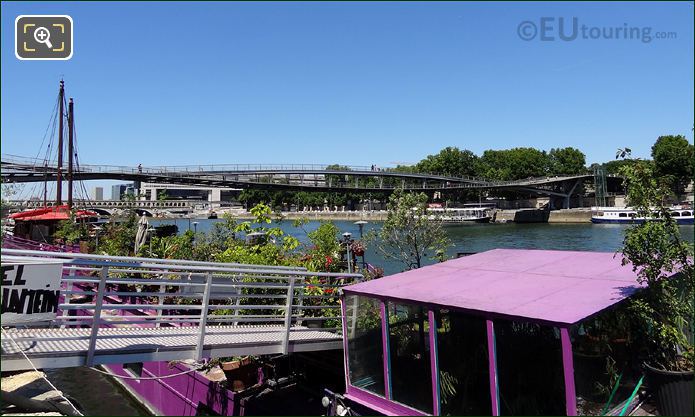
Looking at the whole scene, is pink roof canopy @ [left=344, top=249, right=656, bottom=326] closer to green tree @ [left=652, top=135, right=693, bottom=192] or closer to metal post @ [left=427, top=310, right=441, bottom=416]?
metal post @ [left=427, top=310, right=441, bottom=416]

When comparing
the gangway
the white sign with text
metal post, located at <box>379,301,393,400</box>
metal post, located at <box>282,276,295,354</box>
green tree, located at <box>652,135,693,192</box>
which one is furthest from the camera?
green tree, located at <box>652,135,693,192</box>

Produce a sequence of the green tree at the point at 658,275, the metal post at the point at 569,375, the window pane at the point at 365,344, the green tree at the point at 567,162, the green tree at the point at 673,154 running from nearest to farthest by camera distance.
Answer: the metal post at the point at 569,375 → the green tree at the point at 658,275 → the window pane at the point at 365,344 → the green tree at the point at 673,154 → the green tree at the point at 567,162

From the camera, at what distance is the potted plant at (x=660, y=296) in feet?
15.8

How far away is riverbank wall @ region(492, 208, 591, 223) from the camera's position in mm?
75744

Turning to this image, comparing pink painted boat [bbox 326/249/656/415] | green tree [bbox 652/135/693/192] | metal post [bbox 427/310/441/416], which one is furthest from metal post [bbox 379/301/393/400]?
green tree [bbox 652/135/693/192]

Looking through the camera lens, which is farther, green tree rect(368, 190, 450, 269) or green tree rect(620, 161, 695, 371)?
green tree rect(368, 190, 450, 269)

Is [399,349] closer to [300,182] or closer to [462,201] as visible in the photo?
[300,182]

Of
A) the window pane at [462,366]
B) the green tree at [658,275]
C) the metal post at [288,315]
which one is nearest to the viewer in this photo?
the green tree at [658,275]

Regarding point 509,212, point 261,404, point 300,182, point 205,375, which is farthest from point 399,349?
point 509,212

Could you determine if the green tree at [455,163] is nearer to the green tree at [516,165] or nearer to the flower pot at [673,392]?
the green tree at [516,165]

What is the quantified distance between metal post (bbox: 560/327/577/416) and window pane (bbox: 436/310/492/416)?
1.02m

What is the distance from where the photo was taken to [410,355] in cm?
618

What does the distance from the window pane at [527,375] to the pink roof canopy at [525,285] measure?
1.16 ft

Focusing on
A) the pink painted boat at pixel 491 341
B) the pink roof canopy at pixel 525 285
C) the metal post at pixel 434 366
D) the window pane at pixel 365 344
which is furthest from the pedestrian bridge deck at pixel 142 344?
the metal post at pixel 434 366
